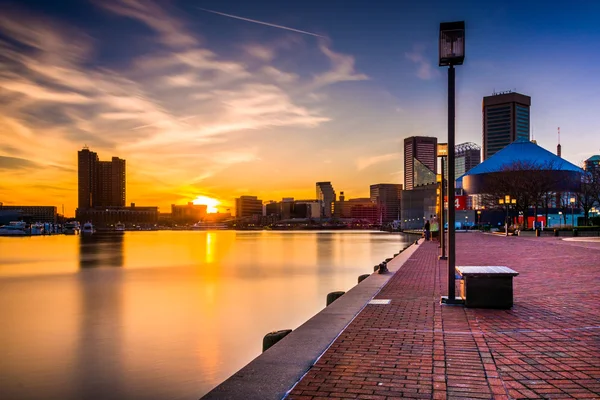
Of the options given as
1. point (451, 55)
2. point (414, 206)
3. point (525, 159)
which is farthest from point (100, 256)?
point (414, 206)

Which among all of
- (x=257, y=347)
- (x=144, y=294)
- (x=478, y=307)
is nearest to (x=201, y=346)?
(x=257, y=347)

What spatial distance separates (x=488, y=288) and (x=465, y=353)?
4023mm

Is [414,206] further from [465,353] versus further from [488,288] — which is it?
[465,353]

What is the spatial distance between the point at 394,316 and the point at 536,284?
658 centimetres

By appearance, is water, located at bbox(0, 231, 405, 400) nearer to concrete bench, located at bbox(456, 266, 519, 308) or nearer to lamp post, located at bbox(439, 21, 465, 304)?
lamp post, located at bbox(439, 21, 465, 304)

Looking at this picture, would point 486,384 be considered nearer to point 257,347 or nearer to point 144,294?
point 257,347

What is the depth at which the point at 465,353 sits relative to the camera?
6.73 metres

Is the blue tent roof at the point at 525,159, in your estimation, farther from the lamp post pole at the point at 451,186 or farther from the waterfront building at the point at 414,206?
the lamp post pole at the point at 451,186

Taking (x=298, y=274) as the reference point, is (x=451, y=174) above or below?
above

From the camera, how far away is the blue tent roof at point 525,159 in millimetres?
101688

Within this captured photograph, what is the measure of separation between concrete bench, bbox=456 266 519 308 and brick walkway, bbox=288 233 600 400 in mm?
323

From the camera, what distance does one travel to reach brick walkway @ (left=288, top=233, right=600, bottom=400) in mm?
5332

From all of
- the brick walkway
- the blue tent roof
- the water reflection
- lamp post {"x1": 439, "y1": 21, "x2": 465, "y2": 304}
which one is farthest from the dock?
the blue tent roof

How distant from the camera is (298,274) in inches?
1438
